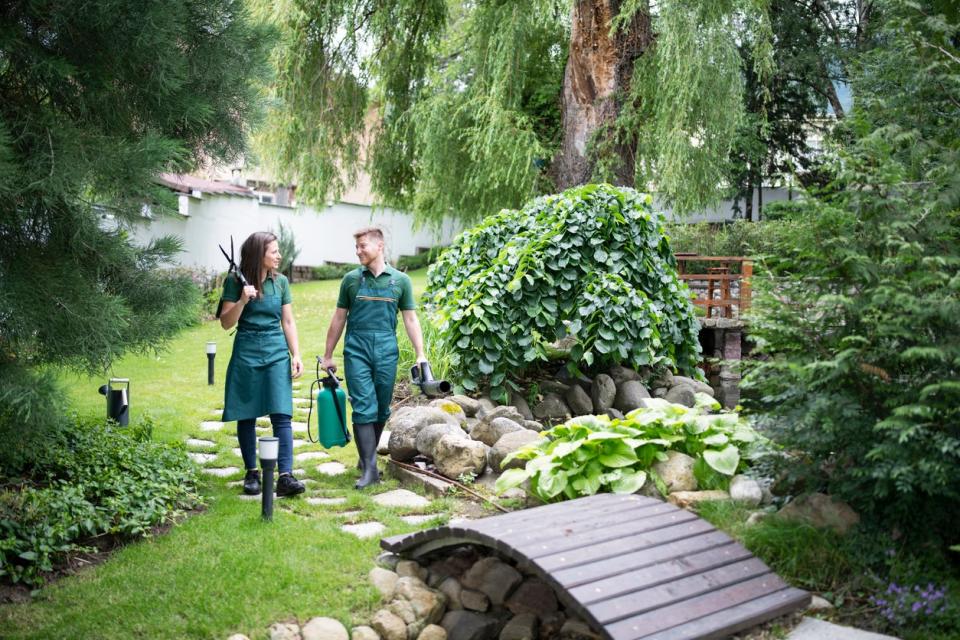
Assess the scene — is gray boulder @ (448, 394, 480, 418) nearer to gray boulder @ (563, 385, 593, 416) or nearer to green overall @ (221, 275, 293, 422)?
gray boulder @ (563, 385, 593, 416)

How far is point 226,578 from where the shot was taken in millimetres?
4160

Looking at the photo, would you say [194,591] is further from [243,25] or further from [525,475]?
[243,25]

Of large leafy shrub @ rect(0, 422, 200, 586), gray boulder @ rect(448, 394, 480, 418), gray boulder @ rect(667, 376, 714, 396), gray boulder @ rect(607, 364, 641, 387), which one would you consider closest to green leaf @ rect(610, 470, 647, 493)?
gray boulder @ rect(448, 394, 480, 418)

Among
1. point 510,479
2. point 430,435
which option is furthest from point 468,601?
point 430,435

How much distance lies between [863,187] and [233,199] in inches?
758

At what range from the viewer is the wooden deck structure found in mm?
3465

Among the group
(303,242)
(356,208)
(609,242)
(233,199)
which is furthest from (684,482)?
(356,208)

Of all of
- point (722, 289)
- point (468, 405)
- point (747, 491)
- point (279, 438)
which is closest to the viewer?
point (747, 491)

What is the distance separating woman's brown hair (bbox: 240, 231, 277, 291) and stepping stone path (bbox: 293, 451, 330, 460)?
5.60ft

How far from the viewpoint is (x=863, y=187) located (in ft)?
13.4

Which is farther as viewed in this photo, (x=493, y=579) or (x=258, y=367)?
(x=258, y=367)

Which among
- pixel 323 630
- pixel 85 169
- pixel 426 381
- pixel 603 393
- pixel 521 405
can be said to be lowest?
pixel 323 630

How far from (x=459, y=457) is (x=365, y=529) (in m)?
1.03

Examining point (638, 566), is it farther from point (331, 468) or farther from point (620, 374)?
point (620, 374)
